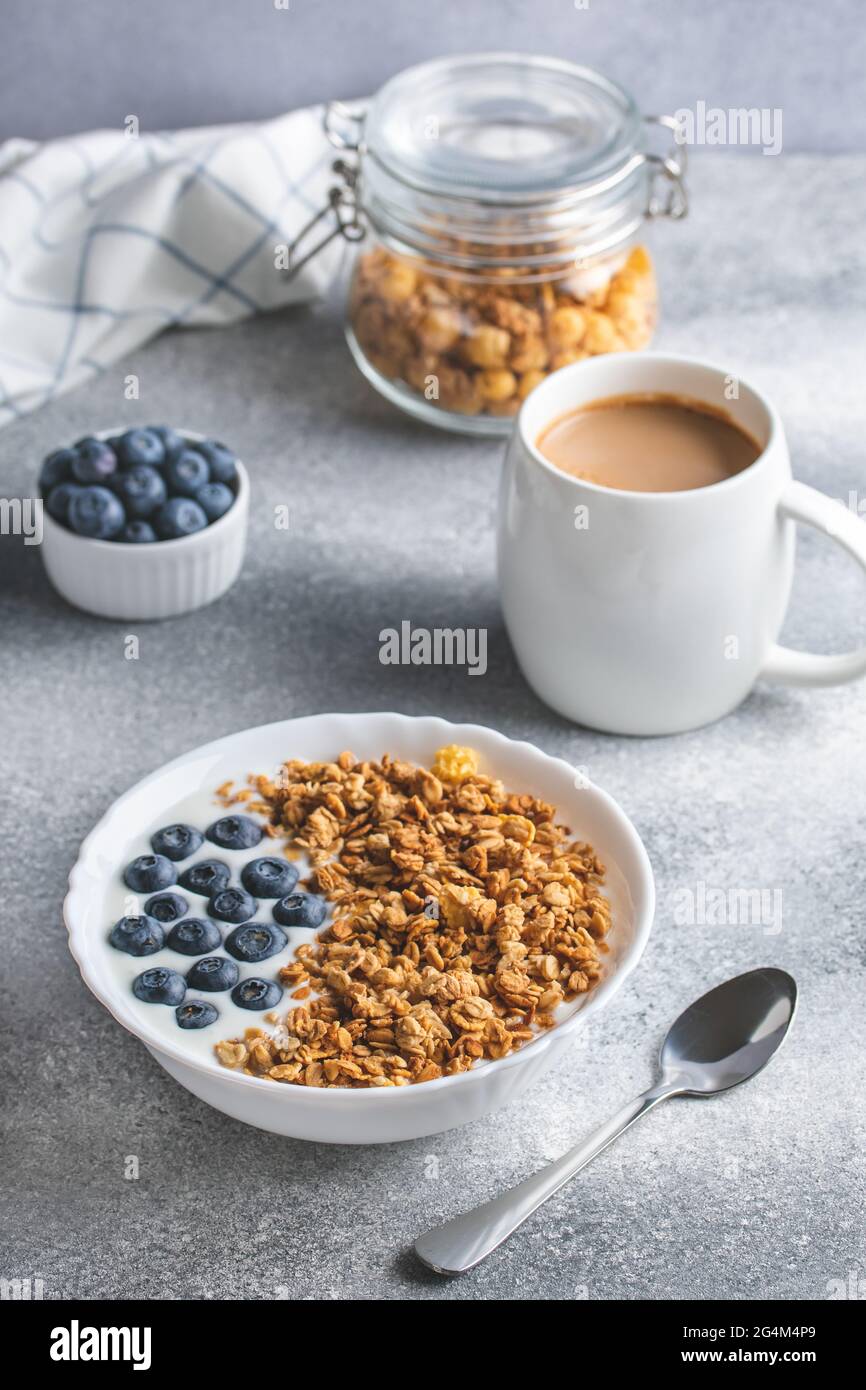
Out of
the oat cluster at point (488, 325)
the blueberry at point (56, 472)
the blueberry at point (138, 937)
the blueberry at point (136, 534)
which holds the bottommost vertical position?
the blueberry at point (138, 937)

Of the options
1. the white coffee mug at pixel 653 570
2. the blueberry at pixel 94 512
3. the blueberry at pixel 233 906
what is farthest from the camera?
the blueberry at pixel 94 512

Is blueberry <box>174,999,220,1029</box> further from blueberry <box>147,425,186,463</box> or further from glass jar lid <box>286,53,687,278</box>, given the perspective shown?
glass jar lid <box>286,53,687,278</box>

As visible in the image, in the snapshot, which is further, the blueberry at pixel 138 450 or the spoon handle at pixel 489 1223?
the blueberry at pixel 138 450

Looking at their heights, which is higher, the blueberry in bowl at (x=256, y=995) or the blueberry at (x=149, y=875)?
the blueberry at (x=149, y=875)

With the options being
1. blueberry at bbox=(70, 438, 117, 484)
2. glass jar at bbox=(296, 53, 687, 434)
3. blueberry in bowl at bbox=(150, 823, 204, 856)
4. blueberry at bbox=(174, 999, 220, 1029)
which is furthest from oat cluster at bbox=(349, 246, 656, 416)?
blueberry at bbox=(174, 999, 220, 1029)

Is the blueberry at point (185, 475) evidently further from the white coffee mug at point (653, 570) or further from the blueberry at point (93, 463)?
the white coffee mug at point (653, 570)

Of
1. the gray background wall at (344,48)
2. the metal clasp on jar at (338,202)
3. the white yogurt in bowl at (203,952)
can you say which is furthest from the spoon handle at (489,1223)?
the gray background wall at (344,48)

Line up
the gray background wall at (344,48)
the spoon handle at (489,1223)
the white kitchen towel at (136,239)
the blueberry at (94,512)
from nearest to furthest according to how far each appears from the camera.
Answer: the spoon handle at (489,1223) → the blueberry at (94,512) → the white kitchen towel at (136,239) → the gray background wall at (344,48)

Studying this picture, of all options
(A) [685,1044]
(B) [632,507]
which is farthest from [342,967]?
(B) [632,507]
